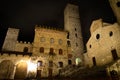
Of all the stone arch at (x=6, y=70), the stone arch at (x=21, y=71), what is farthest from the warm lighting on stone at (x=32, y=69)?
the stone arch at (x=21, y=71)

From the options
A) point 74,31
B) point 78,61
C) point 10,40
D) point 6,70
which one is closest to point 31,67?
point 6,70

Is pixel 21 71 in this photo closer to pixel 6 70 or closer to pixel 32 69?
pixel 6 70

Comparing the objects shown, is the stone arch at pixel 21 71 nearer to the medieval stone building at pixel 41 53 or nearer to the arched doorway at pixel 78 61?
the medieval stone building at pixel 41 53

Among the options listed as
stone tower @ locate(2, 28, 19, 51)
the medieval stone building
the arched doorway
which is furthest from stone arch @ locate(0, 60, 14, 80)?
the arched doorway

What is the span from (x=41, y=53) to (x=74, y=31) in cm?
1299

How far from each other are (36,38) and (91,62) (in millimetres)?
14153

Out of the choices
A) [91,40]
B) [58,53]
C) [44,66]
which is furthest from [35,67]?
[91,40]

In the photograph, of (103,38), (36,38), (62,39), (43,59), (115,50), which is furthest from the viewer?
(62,39)

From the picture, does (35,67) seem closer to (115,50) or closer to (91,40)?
(91,40)

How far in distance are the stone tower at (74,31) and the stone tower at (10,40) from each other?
1475 cm

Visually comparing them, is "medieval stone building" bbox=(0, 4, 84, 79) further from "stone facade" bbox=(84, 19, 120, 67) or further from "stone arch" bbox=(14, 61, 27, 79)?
"stone facade" bbox=(84, 19, 120, 67)

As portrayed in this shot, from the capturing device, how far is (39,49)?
26.4 m

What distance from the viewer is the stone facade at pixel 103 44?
1945cm

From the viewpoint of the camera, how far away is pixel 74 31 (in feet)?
111
